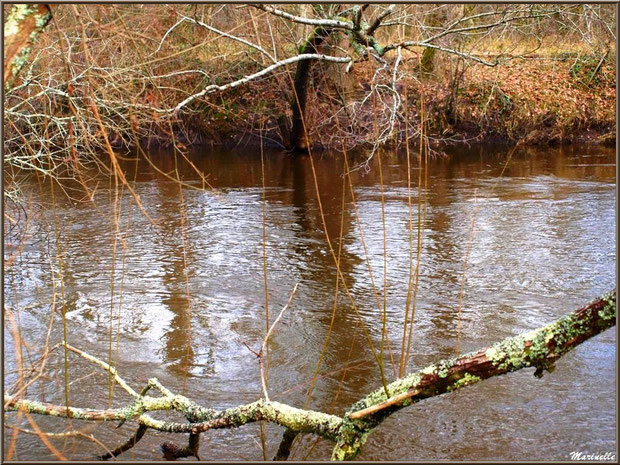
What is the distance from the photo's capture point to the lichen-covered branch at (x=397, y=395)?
9.20ft

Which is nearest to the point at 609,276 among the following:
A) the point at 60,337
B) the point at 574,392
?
the point at 574,392

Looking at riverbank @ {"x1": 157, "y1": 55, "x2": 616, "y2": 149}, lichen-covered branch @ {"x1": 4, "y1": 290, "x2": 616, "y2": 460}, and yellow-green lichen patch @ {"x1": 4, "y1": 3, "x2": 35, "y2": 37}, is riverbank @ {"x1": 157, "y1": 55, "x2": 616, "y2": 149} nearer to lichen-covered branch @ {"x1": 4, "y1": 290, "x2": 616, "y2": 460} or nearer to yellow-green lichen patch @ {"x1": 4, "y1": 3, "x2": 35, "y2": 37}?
lichen-covered branch @ {"x1": 4, "y1": 290, "x2": 616, "y2": 460}

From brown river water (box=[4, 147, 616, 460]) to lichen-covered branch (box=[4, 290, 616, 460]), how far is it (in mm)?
479

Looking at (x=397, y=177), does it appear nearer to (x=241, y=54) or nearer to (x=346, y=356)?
(x=241, y=54)

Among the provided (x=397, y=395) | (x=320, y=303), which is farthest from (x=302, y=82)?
(x=397, y=395)

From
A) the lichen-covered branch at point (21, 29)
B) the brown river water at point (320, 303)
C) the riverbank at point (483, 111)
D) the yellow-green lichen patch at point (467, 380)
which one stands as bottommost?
the brown river water at point (320, 303)

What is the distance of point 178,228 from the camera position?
10.9m

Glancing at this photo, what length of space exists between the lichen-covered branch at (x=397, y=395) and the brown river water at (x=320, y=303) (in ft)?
1.57

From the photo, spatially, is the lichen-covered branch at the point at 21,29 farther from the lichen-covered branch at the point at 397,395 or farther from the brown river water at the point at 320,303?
the lichen-covered branch at the point at 397,395

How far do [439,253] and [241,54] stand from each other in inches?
410

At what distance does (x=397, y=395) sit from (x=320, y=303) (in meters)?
4.31

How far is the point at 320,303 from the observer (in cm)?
747

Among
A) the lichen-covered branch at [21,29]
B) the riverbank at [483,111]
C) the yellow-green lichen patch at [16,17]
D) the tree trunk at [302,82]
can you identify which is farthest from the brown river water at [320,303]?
the riverbank at [483,111]

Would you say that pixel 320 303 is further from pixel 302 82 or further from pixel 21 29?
pixel 302 82
